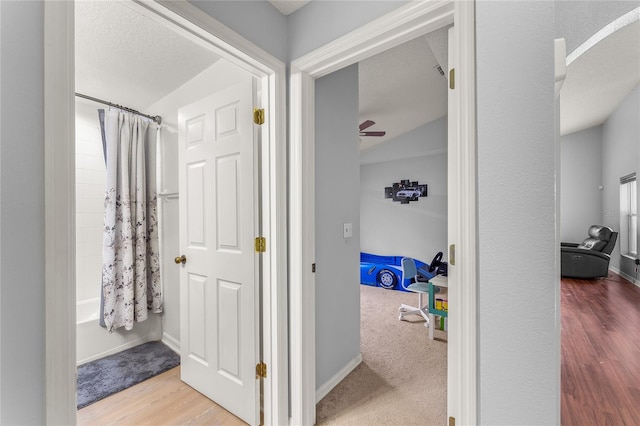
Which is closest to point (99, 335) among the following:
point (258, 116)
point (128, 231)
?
point (128, 231)

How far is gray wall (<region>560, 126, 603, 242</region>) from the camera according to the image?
13.0 ft

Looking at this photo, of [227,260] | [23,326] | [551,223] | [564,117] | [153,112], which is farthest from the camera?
[564,117]

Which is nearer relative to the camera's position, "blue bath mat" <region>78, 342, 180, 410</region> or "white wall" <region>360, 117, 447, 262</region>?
"blue bath mat" <region>78, 342, 180, 410</region>

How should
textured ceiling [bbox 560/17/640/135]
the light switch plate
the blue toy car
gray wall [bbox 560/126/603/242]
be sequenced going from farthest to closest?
1. the blue toy car
2. gray wall [bbox 560/126/603/242]
3. the light switch plate
4. textured ceiling [bbox 560/17/640/135]

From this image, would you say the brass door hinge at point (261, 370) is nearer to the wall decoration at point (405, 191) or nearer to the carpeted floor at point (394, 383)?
the carpeted floor at point (394, 383)

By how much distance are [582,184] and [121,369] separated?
21.3ft

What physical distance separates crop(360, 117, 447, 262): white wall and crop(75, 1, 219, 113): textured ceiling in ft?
13.8

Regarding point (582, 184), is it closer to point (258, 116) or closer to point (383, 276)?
point (383, 276)

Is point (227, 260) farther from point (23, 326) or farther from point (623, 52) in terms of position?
point (623, 52)

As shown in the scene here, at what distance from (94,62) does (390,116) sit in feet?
12.0

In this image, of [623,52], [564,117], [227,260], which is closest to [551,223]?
[227,260]

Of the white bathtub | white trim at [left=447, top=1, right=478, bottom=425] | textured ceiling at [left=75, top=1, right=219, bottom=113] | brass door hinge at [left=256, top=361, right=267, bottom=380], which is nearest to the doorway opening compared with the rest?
brass door hinge at [left=256, top=361, right=267, bottom=380]

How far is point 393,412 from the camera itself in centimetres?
175

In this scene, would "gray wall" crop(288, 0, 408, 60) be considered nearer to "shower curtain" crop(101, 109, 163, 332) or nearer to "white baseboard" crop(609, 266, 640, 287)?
"shower curtain" crop(101, 109, 163, 332)
